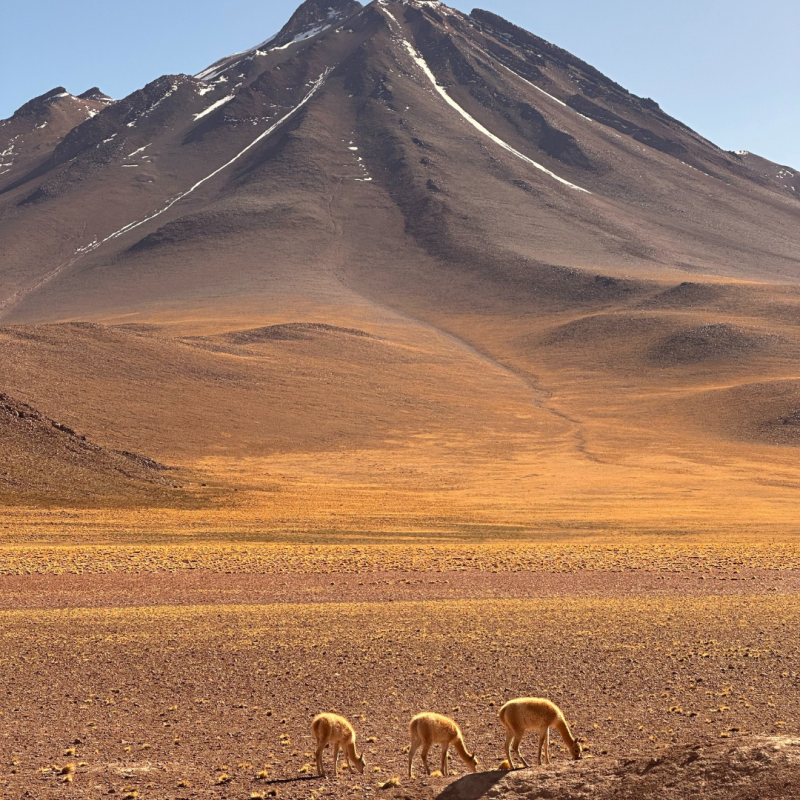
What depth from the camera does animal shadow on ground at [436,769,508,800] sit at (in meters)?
9.38

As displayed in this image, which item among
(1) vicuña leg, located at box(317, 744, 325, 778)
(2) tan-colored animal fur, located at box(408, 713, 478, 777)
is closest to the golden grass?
(1) vicuña leg, located at box(317, 744, 325, 778)

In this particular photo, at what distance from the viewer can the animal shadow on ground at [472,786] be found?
9.38 meters

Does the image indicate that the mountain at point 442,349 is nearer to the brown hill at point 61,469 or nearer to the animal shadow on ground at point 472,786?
the brown hill at point 61,469

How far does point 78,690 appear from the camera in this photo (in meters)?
14.9

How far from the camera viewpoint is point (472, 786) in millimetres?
9500

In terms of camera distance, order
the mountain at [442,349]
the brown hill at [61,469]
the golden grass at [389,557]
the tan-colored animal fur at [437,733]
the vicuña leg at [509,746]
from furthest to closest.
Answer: the mountain at [442,349], the brown hill at [61,469], the golden grass at [389,557], the tan-colored animal fur at [437,733], the vicuña leg at [509,746]

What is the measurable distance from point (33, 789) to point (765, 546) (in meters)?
27.2

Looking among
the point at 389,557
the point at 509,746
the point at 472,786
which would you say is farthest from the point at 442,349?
the point at 472,786

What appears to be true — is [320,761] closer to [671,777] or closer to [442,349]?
[671,777]

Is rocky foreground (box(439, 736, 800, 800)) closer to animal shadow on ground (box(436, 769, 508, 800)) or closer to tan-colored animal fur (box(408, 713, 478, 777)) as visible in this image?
animal shadow on ground (box(436, 769, 508, 800))

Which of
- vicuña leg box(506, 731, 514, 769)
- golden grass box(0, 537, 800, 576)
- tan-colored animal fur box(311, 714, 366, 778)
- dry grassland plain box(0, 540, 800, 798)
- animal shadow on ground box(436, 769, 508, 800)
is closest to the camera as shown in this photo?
animal shadow on ground box(436, 769, 508, 800)

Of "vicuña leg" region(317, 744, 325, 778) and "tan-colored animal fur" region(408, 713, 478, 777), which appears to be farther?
"vicuña leg" region(317, 744, 325, 778)

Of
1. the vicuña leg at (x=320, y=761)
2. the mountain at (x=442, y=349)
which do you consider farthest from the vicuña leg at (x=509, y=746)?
the mountain at (x=442, y=349)

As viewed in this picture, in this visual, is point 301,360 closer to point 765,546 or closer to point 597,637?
point 765,546
